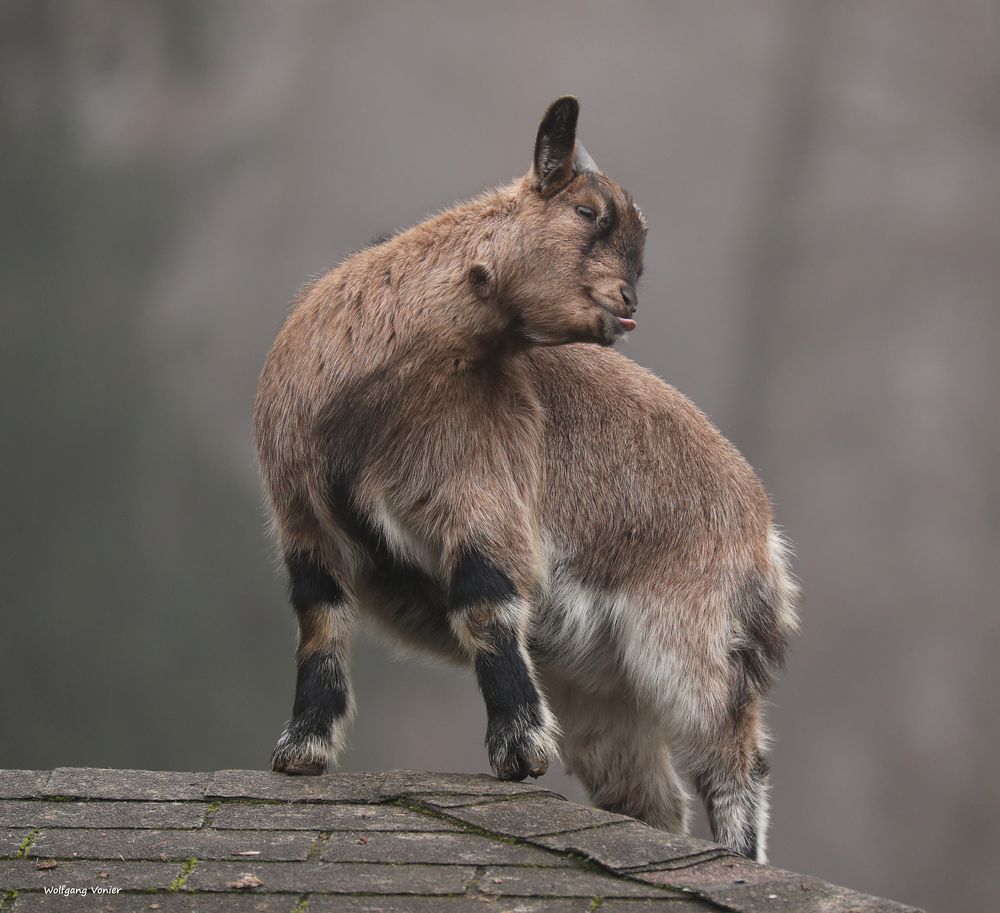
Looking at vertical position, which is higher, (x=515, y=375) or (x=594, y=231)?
(x=594, y=231)

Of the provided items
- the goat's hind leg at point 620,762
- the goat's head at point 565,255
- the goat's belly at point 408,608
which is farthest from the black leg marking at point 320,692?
the goat's head at point 565,255

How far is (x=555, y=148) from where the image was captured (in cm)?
415

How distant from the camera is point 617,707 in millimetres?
4719

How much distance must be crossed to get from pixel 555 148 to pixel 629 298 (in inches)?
19.4

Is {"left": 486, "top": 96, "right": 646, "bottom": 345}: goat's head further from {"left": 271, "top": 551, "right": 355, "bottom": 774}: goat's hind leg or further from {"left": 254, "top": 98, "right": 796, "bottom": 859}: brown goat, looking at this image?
{"left": 271, "top": 551, "right": 355, "bottom": 774}: goat's hind leg

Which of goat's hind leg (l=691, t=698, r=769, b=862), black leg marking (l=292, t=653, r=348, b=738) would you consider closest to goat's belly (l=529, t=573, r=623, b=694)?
goat's hind leg (l=691, t=698, r=769, b=862)

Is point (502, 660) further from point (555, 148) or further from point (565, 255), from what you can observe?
point (555, 148)

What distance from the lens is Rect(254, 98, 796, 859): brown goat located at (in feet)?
13.3

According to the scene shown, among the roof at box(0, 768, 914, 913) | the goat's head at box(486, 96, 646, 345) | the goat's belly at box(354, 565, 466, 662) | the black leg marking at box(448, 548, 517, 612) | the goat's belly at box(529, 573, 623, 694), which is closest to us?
the roof at box(0, 768, 914, 913)

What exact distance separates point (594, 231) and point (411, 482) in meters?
0.90

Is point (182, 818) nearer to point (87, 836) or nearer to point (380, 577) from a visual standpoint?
point (87, 836)

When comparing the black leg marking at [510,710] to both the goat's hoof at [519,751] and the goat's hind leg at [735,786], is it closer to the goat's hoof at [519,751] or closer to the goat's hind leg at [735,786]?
the goat's hoof at [519,751]

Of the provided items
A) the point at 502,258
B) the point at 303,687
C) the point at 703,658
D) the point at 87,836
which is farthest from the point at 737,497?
the point at 87,836

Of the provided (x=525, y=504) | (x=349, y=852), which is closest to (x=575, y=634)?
(x=525, y=504)
